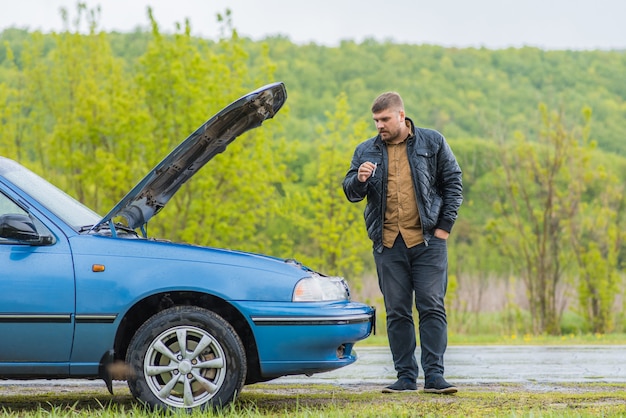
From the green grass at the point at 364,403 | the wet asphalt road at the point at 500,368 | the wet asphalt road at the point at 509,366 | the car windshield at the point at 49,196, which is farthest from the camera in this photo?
the wet asphalt road at the point at 509,366

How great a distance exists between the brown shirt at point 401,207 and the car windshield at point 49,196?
6.49 feet

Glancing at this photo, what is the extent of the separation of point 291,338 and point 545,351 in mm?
6559

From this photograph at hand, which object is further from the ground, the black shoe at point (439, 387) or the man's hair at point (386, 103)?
the man's hair at point (386, 103)

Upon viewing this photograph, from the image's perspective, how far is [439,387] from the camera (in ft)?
21.5

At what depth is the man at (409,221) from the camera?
6602mm

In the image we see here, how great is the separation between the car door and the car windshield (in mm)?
265

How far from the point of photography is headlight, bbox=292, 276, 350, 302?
5.80m

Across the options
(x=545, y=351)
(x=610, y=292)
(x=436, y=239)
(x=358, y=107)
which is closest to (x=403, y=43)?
(x=358, y=107)

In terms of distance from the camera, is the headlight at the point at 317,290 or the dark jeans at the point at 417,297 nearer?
the headlight at the point at 317,290

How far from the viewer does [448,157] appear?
6.73 metres

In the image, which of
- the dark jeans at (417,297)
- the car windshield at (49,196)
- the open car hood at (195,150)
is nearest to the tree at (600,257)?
the dark jeans at (417,297)

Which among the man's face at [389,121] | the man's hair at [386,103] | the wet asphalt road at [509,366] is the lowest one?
the wet asphalt road at [509,366]

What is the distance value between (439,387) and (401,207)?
4.06 ft

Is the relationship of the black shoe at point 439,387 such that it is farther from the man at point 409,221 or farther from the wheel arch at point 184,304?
the wheel arch at point 184,304
